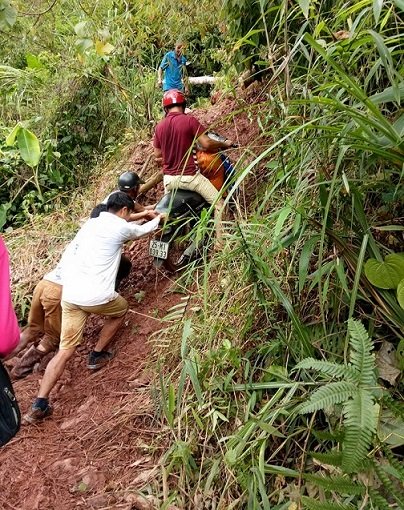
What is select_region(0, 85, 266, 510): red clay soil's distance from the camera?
3682mm

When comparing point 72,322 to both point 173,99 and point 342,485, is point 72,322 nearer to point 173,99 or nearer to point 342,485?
point 173,99

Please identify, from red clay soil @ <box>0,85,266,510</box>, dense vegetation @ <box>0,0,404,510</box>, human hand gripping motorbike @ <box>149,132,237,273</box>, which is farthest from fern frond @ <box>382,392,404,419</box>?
human hand gripping motorbike @ <box>149,132,237,273</box>

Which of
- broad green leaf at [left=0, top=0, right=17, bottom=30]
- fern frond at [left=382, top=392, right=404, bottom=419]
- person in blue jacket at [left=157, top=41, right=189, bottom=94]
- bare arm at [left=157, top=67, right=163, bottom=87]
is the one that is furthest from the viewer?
bare arm at [left=157, top=67, right=163, bottom=87]

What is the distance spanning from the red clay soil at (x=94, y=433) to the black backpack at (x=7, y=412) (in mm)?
827

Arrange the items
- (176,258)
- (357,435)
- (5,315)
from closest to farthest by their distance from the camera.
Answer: (357,435) → (5,315) → (176,258)

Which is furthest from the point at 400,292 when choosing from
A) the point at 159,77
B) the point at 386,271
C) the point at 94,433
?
the point at 159,77

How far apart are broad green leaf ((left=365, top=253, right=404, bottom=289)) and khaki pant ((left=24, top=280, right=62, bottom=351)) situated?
10.6 feet

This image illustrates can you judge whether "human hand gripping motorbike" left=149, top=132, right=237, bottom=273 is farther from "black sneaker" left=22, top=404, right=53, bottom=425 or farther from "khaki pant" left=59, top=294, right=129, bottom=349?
"black sneaker" left=22, top=404, right=53, bottom=425

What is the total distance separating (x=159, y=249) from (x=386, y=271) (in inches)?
118

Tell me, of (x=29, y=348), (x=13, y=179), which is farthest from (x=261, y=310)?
(x=13, y=179)

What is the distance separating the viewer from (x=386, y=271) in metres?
2.71

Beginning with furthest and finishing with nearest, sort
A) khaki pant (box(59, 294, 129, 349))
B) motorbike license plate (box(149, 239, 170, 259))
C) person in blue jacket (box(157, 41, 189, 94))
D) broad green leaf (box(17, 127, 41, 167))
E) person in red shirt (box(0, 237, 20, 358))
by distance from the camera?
person in blue jacket (box(157, 41, 189, 94))
broad green leaf (box(17, 127, 41, 167))
motorbike license plate (box(149, 239, 170, 259))
khaki pant (box(59, 294, 129, 349))
person in red shirt (box(0, 237, 20, 358))

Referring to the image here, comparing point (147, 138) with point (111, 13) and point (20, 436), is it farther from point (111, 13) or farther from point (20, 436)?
point (20, 436)

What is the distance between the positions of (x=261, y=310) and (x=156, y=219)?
2.01 m
